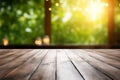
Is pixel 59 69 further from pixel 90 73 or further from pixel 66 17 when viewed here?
pixel 66 17

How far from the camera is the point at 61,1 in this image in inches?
412

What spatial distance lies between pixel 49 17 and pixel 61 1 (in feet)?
8.35

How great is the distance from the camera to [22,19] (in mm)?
10492

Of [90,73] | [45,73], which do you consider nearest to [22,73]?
[45,73]

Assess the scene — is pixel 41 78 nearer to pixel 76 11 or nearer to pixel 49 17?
pixel 49 17

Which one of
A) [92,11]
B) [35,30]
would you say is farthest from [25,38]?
[92,11]

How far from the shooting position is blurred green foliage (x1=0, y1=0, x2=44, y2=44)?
1031cm

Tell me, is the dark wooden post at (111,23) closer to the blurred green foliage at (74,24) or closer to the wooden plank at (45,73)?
the blurred green foliage at (74,24)

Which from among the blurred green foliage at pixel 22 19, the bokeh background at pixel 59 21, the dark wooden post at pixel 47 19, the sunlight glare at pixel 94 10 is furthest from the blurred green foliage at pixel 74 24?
the dark wooden post at pixel 47 19

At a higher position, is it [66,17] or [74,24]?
[66,17]

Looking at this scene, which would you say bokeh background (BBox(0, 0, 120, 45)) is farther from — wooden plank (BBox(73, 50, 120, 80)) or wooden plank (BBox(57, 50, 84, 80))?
wooden plank (BBox(57, 50, 84, 80))

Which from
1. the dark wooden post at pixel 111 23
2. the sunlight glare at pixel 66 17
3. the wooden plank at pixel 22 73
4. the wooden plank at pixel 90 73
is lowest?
the wooden plank at pixel 90 73

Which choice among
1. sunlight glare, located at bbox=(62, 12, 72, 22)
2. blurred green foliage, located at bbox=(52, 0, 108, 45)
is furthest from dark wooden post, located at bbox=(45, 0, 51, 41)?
sunlight glare, located at bbox=(62, 12, 72, 22)

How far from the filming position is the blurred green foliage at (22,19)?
1031 centimetres
